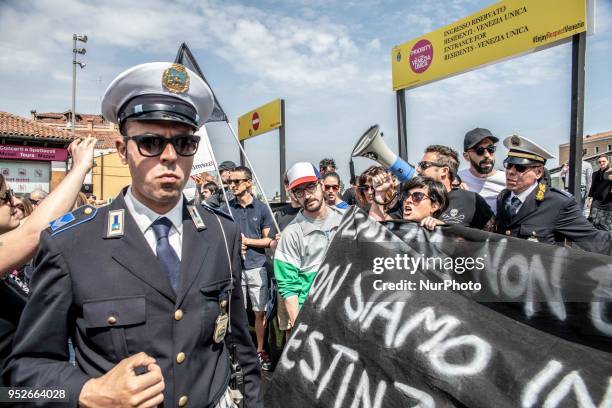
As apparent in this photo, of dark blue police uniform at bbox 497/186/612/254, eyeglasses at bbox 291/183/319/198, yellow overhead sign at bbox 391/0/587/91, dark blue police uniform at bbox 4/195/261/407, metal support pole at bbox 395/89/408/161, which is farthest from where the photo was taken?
metal support pole at bbox 395/89/408/161

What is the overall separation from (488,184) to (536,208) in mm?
1093

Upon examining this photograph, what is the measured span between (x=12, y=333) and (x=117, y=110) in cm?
91

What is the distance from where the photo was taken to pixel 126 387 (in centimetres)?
124

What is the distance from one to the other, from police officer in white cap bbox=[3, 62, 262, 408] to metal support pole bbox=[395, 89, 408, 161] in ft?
19.7

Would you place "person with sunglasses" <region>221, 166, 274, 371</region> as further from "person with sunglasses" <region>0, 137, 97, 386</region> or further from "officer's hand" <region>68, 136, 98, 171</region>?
"person with sunglasses" <region>0, 137, 97, 386</region>

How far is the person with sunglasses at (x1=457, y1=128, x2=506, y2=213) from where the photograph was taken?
4.07 meters

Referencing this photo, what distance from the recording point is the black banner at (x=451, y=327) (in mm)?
1546

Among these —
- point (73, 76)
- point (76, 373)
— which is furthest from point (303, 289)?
point (73, 76)

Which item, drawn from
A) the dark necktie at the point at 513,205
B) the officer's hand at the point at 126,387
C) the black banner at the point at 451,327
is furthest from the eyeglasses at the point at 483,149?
the officer's hand at the point at 126,387

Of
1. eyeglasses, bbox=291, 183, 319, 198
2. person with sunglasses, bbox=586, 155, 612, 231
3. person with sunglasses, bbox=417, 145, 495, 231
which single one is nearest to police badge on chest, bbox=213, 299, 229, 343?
person with sunglasses, bbox=417, 145, 495, 231

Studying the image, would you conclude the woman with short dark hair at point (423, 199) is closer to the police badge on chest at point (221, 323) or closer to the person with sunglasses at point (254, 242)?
the police badge on chest at point (221, 323)

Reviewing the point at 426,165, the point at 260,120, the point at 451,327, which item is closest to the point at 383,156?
the point at 426,165

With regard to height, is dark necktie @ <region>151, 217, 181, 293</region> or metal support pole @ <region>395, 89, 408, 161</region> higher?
metal support pole @ <region>395, 89, 408, 161</region>

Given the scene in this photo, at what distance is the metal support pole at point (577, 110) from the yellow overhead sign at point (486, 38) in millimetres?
156
